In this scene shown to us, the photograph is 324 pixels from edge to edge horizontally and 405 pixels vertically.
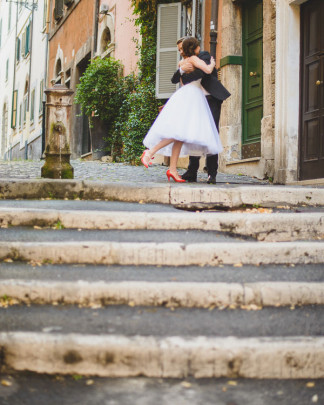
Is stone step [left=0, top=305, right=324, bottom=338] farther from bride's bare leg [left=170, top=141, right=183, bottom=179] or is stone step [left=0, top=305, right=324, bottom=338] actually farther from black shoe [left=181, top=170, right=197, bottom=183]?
black shoe [left=181, top=170, right=197, bottom=183]

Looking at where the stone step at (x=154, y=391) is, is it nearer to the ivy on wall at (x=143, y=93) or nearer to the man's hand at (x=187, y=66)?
the man's hand at (x=187, y=66)

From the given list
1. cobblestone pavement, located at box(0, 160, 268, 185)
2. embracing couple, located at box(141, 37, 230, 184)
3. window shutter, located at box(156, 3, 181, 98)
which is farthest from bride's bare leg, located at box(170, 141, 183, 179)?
window shutter, located at box(156, 3, 181, 98)

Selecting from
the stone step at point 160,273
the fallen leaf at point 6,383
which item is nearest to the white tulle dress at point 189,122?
the stone step at point 160,273

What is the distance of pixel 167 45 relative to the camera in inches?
488

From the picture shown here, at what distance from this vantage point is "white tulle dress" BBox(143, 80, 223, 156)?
668 centimetres

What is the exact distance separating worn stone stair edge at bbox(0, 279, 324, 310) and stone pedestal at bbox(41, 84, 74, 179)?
9.81ft

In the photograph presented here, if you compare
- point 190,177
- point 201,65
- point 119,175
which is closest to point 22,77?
point 119,175

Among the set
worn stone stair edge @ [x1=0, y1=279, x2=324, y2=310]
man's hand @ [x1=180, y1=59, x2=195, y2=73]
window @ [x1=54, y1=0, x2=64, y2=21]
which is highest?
window @ [x1=54, y1=0, x2=64, y2=21]

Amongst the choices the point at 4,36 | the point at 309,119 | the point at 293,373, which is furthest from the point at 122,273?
the point at 4,36

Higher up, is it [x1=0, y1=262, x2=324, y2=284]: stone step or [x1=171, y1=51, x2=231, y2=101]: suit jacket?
[x1=171, y1=51, x2=231, y2=101]: suit jacket

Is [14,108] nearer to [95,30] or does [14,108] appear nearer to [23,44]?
[23,44]

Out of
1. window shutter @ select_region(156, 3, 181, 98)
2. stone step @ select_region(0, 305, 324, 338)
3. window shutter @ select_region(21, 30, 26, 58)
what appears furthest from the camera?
window shutter @ select_region(21, 30, 26, 58)

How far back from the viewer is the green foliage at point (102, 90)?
14148 mm

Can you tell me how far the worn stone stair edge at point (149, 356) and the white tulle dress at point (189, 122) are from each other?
379cm
